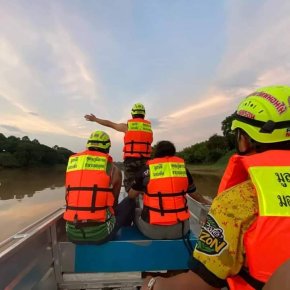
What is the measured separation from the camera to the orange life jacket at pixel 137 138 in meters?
5.62

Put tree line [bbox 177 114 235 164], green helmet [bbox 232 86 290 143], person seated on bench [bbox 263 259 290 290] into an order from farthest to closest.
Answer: tree line [bbox 177 114 235 164] < green helmet [bbox 232 86 290 143] < person seated on bench [bbox 263 259 290 290]

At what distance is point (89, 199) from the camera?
3.35 meters

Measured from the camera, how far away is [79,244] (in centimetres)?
332

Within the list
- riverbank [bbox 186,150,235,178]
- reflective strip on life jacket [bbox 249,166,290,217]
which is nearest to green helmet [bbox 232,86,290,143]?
reflective strip on life jacket [bbox 249,166,290,217]

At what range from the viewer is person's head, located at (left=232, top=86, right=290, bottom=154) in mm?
1354

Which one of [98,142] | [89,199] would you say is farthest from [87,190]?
[98,142]

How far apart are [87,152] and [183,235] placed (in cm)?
135

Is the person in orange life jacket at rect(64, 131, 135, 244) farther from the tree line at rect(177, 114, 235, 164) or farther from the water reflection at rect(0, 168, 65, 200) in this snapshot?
the tree line at rect(177, 114, 235, 164)

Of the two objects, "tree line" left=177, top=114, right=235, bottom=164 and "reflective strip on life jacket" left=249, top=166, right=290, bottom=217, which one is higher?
"tree line" left=177, top=114, right=235, bottom=164

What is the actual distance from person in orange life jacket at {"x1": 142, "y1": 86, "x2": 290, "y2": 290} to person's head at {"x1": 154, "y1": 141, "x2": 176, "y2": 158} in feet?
8.10

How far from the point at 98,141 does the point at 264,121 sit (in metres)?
2.67

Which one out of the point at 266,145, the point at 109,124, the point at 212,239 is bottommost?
the point at 212,239

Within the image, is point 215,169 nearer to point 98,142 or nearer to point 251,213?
point 98,142

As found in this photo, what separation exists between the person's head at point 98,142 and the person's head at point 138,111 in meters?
1.79
